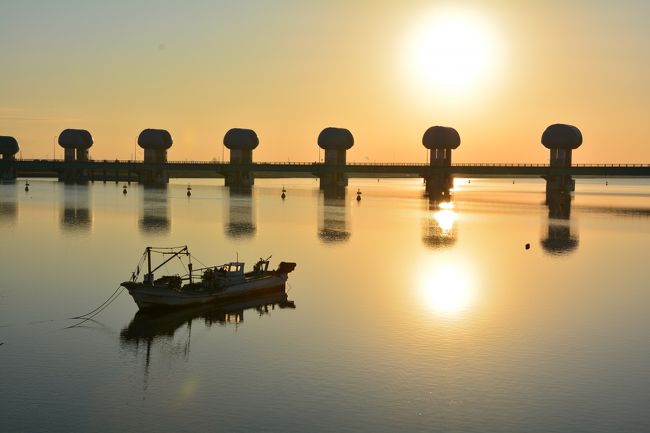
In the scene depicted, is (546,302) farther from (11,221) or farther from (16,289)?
(11,221)

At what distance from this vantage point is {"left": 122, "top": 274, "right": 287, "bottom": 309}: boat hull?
49.6 metres

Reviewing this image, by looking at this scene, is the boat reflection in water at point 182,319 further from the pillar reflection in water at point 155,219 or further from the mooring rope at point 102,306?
the pillar reflection in water at point 155,219

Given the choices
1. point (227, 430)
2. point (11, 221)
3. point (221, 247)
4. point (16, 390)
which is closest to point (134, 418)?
point (227, 430)

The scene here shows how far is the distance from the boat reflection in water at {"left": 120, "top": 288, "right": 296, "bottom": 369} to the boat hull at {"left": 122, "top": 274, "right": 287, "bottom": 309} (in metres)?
0.38

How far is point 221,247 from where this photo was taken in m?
87.4

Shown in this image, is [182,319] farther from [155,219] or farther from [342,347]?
[155,219]

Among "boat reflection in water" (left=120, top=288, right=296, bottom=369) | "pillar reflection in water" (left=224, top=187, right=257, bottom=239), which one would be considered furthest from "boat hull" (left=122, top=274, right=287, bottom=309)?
"pillar reflection in water" (left=224, top=187, right=257, bottom=239)

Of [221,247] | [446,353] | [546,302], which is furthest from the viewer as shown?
[221,247]

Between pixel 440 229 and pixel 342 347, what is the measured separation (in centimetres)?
8646

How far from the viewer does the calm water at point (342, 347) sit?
101 ft

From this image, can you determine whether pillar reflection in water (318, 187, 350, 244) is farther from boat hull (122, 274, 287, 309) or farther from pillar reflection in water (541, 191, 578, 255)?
boat hull (122, 274, 287, 309)

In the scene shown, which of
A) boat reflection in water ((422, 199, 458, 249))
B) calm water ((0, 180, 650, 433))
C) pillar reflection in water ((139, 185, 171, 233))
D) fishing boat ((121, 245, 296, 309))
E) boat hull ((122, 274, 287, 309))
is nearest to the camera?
calm water ((0, 180, 650, 433))

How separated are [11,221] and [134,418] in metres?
94.8

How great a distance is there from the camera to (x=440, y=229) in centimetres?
12612
